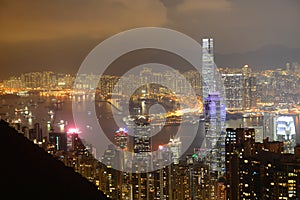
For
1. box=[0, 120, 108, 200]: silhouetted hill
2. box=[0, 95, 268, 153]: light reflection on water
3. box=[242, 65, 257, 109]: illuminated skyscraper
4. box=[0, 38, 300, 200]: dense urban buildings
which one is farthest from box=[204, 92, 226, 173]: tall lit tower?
box=[0, 120, 108, 200]: silhouetted hill

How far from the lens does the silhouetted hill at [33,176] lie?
989 mm

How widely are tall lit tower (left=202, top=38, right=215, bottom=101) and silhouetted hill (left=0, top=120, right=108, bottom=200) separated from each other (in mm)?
3981

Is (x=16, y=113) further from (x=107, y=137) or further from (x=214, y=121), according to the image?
(x=214, y=121)

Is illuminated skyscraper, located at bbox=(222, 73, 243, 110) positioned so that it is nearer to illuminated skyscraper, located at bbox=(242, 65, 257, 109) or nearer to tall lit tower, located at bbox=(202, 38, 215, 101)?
illuminated skyscraper, located at bbox=(242, 65, 257, 109)

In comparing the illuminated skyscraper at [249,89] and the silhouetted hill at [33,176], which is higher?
the illuminated skyscraper at [249,89]

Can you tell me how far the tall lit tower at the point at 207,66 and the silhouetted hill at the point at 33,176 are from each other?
3.98 m

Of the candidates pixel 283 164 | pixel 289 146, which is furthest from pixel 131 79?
pixel 283 164

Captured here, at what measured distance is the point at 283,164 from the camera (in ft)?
10.1

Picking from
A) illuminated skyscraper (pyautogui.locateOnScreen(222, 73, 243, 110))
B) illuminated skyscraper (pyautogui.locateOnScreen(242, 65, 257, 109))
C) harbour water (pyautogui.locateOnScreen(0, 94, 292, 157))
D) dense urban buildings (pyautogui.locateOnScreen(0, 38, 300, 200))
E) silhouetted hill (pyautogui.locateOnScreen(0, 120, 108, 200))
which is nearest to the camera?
silhouetted hill (pyautogui.locateOnScreen(0, 120, 108, 200))

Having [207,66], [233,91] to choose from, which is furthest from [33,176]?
[233,91]

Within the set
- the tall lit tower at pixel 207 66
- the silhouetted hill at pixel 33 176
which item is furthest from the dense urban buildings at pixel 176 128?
the silhouetted hill at pixel 33 176

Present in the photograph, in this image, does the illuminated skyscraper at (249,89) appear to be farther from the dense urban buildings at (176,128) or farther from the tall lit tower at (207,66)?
the tall lit tower at (207,66)

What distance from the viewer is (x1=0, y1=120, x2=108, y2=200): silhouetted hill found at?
3.25ft

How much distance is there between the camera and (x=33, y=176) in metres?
1.05
